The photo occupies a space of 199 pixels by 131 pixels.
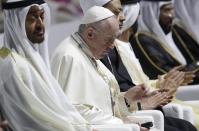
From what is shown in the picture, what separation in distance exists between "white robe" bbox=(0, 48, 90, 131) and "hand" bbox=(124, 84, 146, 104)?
2.84ft

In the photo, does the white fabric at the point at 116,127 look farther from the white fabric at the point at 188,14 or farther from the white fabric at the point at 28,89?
the white fabric at the point at 188,14

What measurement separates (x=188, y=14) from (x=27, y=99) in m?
5.24

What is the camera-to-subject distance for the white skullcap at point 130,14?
27.3 feet

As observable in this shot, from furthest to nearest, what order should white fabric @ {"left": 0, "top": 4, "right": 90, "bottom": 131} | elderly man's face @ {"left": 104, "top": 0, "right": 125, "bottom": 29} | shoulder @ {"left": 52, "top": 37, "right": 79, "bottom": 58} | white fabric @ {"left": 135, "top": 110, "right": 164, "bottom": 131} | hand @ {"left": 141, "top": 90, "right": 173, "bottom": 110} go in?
1. hand @ {"left": 141, "top": 90, "right": 173, "bottom": 110}
2. elderly man's face @ {"left": 104, "top": 0, "right": 125, "bottom": 29}
3. white fabric @ {"left": 135, "top": 110, "right": 164, "bottom": 131}
4. shoulder @ {"left": 52, "top": 37, "right": 79, "bottom": 58}
5. white fabric @ {"left": 0, "top": 4, "right": 90, "bottom": 131}

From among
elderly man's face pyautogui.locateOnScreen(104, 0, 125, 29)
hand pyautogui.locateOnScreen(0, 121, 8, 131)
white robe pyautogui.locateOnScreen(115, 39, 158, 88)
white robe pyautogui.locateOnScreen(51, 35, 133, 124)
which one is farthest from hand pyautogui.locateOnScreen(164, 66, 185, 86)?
hand pyautogui.locateOnScreen(0, 121, 8, 131)

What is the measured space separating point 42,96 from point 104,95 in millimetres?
777

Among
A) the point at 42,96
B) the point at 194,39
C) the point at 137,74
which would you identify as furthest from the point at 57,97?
the point at 194,39

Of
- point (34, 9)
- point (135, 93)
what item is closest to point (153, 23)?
point (135, 93)

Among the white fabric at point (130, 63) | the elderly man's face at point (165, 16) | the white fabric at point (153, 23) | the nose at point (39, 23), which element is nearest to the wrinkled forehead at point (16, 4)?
the nose at point (39, 23)

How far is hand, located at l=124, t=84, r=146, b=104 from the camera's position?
682 centimetres

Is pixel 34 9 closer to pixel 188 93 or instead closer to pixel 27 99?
pixel 27 99

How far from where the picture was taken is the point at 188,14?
1090cm

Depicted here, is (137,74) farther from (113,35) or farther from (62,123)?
(62,123)

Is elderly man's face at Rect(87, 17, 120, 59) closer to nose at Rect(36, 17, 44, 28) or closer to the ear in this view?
the ear
